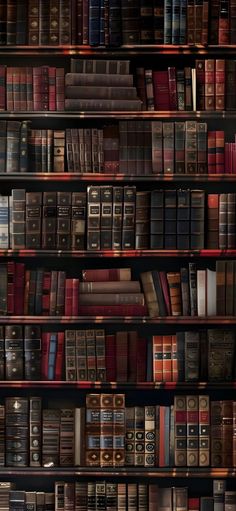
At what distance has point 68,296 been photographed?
15.5ft

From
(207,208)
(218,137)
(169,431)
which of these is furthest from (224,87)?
(169,431)

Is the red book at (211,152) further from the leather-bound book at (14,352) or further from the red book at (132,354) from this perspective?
the leather-bound book at (14,352)

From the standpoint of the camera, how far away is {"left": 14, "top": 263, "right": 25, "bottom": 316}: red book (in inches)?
185

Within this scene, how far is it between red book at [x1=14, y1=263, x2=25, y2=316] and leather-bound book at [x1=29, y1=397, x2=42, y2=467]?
421 mm

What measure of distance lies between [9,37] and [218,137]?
110 centimetres

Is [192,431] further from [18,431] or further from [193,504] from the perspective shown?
[18,431]

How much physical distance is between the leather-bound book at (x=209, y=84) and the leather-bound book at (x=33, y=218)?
35.7 inches

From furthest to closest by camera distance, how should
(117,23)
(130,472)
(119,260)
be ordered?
(119,260) < (117,23) < (130,472)

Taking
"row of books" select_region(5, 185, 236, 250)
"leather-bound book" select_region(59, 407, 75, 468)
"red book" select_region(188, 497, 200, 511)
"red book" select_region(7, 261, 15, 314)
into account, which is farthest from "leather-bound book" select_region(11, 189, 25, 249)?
"red book" select_region(188, 497, 200, 511)

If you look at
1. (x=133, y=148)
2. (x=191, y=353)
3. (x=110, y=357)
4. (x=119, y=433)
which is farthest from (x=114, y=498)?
(x=133, y=148)

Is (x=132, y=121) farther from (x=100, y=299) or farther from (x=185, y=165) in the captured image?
(x=100, y=299)

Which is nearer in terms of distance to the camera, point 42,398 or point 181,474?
point 181,474

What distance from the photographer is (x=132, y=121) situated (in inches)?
187

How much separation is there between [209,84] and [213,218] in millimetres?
635
